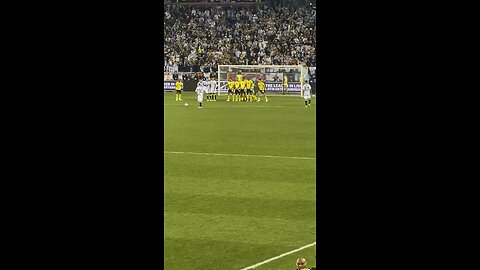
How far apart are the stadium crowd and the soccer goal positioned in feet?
10.1

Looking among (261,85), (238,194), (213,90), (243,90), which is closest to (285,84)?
(261,85)

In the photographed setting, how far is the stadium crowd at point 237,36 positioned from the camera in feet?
145

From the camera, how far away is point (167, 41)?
47812 millimetres

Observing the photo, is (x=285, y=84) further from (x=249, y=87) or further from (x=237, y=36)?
(x=237, y=36)

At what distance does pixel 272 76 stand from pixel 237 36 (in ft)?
24.6

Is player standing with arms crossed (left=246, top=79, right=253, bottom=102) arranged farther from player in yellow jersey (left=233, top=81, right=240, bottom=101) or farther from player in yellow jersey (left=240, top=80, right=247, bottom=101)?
player in yellow jersey (left=233, top=81, right=240, bottom=101)

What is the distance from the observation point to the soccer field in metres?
9.22

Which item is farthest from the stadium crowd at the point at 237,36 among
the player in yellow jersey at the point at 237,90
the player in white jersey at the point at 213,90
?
the player in yellow jersey at the point at 237,90

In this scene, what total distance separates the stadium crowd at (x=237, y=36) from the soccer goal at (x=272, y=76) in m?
3.08
